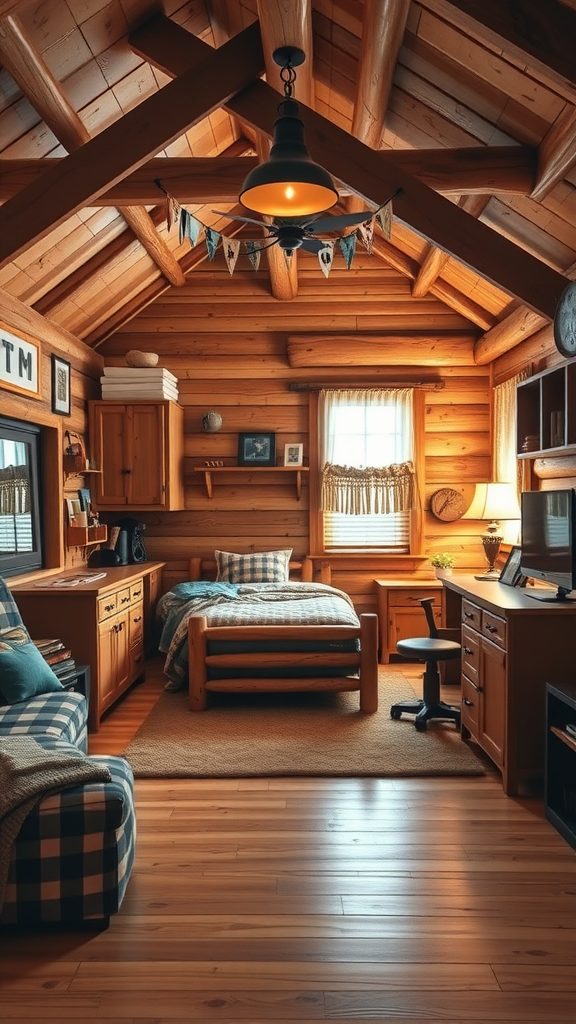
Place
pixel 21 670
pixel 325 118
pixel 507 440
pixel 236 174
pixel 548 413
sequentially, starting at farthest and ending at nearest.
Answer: pixel 507 440 → pixel 548 413 → pixel 236 174 → pixel 325 118 → pixel 21 670

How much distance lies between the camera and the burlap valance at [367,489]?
22.2 ft

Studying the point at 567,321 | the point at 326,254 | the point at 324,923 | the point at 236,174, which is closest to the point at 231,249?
the point at 236,174

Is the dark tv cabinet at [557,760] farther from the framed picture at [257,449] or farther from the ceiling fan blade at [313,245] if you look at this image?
the framed picture at [257,449]

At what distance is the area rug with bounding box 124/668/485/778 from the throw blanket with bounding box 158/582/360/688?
0.38 metres

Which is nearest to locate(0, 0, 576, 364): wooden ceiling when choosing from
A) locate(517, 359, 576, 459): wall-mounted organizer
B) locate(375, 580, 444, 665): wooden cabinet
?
locate(517, 359, 576, 459): wall-mounted organizer

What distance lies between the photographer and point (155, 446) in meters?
6.25

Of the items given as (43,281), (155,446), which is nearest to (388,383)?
(155,446)

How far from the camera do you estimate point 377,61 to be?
140 inches

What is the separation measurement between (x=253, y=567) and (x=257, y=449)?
3.67 ft

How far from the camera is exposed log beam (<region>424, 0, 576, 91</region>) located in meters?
2.89

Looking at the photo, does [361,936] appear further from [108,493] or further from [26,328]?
[108,493]

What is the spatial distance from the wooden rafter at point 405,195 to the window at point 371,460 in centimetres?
296

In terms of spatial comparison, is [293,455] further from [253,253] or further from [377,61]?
[377,61]

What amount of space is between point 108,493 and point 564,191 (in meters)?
4.17
